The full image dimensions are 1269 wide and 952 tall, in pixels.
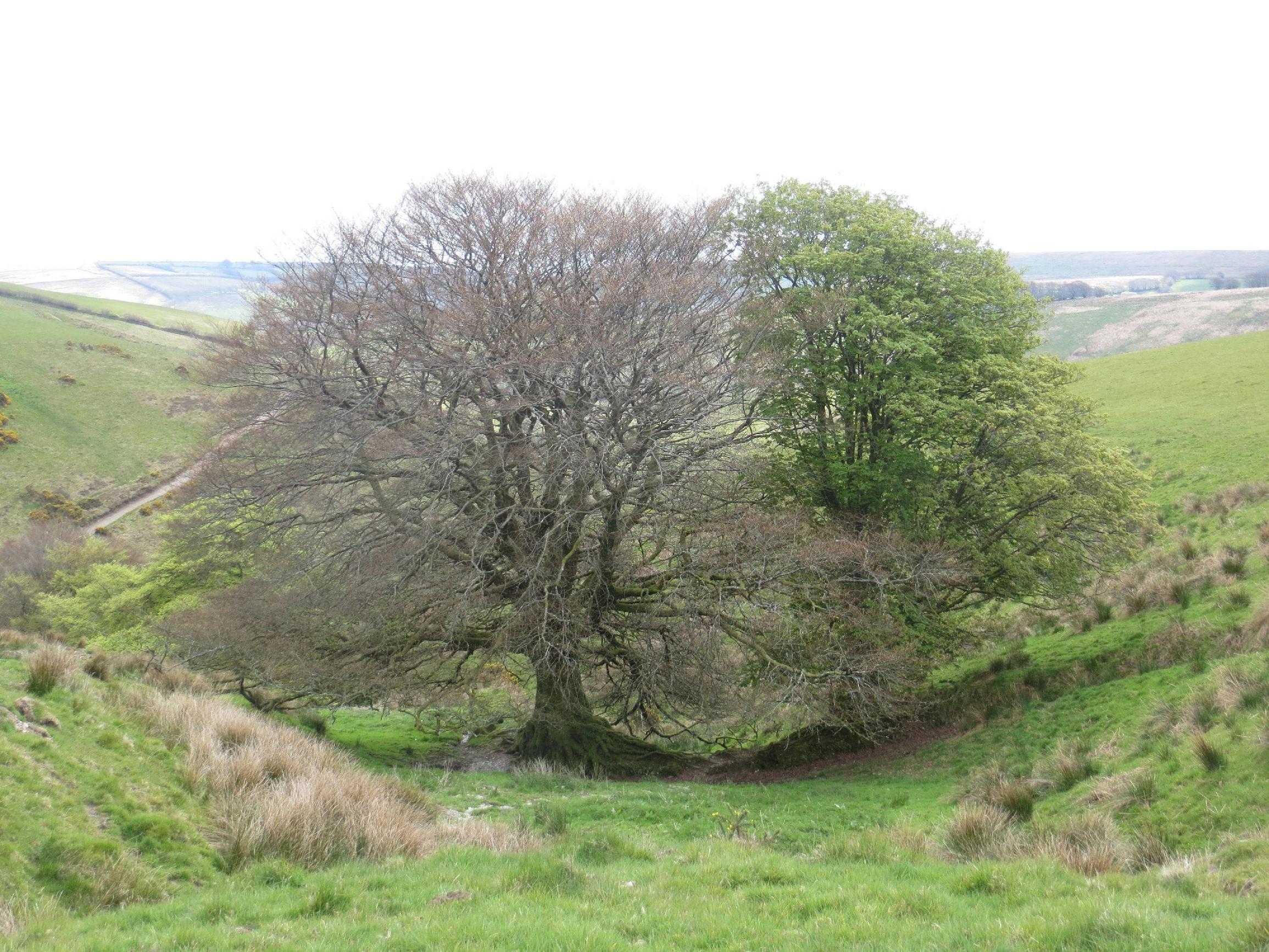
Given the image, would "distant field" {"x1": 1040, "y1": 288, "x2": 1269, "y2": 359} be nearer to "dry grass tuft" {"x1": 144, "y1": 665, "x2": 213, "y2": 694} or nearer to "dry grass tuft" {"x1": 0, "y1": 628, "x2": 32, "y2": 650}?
"dry grass tuft" {"x1": 144, "y1": 665, "x2": 213, "y2": 694}

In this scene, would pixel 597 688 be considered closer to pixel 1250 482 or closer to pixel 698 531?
pixel 698 531

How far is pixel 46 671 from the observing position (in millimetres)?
10242

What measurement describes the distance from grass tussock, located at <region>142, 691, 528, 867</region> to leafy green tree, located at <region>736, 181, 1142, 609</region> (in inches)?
439

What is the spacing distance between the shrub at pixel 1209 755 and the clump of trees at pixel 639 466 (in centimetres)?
625

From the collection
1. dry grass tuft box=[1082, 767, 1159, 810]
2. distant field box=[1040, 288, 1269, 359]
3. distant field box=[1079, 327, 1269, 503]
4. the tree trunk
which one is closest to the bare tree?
the tree trunk

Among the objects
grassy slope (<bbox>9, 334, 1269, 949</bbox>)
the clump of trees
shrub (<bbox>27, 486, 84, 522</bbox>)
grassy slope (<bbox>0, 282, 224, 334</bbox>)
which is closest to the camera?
grassy slope (<bbox>9, 334, 1269, 949</bbox>)

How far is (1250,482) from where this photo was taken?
2184 centimetres

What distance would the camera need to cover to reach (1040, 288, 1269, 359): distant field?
3974 inches

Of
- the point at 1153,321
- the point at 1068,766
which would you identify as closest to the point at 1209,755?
the point at 1068,766

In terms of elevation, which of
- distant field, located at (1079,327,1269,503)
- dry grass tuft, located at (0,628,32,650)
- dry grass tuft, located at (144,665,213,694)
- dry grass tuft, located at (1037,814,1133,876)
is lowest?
dry grass tuft, located at (144,665,213,694)

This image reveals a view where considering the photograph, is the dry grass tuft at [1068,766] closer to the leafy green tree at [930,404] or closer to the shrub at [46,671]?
the leafy green tree at [930,404]

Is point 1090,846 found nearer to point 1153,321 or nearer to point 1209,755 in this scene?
point 1209,755

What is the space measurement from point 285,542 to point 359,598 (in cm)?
379

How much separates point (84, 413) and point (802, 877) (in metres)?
87.2
